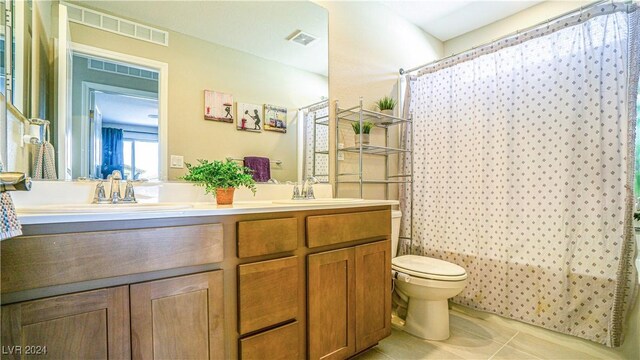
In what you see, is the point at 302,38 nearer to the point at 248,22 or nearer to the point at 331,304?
the point at 248,22

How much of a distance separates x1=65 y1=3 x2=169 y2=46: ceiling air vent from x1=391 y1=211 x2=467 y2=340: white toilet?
1863 mm

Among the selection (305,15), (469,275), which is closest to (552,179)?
(469,275)

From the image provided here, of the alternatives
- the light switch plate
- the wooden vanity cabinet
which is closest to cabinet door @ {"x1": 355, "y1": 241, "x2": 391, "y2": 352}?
the wooden vanity cabinet

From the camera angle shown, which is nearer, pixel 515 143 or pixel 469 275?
pixel 515 143

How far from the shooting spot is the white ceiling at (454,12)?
223cm

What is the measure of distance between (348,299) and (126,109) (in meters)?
1.38

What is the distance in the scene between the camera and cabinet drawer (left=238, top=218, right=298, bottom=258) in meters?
1.04

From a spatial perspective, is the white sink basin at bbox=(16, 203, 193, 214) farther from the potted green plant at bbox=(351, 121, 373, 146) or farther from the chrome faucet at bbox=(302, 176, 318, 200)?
the potted green plant at bbox=(351, 121, 373, 146)

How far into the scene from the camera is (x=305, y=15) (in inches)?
73.7

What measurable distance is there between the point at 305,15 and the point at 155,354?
1.96m

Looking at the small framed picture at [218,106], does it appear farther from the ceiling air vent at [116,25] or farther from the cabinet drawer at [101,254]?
the cabinet drawer at [101,254]

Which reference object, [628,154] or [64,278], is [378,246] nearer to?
[64,278]

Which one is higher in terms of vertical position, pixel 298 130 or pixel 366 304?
pixel 298 130

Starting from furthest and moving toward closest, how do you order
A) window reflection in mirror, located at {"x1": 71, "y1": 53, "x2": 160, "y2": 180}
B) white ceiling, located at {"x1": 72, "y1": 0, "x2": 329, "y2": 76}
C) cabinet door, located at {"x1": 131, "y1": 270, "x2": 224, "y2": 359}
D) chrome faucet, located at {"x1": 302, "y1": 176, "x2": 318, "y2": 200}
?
chrome faucet, located at {"x1": 302, "y1": 176, "x2": 318, "y2": 200}
white ceiling, located at {"x1": 72, "y1": 0, "x2": 329, "y2": 76}
window reflection in mirror, located at {"x1": 71, "y1": 53, "x2": 160, "y2": 180}
cabinet door, located at {"x1": 131, "y1": 270, "x2": 224, "y2": 359}
